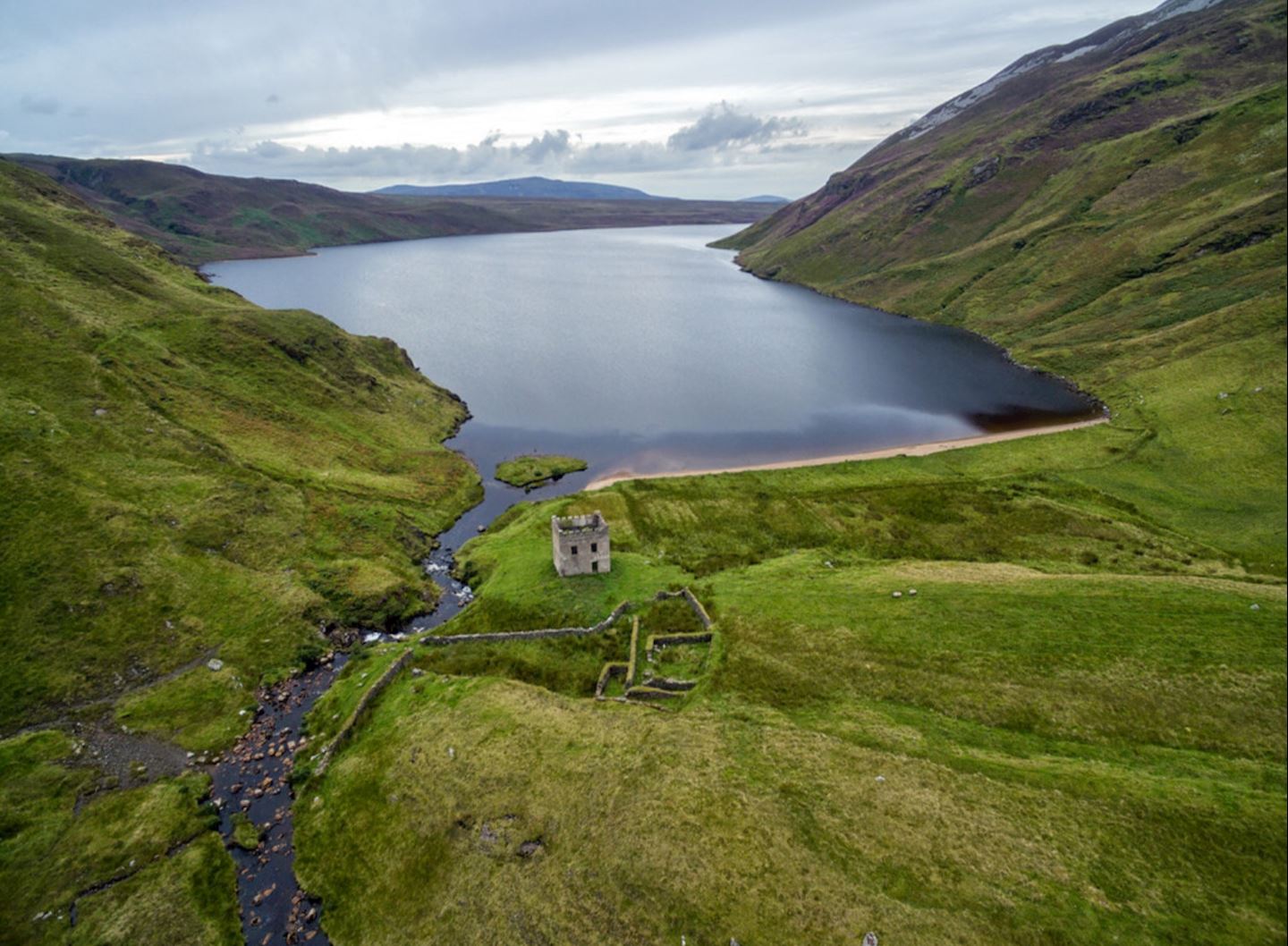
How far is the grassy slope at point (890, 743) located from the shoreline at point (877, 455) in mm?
21740

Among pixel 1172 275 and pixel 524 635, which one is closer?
pixel 524 635

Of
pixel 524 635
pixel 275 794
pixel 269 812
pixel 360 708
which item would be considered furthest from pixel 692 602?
pixel 269 812

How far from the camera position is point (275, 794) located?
3934cm

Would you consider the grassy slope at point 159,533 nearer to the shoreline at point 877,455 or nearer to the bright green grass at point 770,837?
the bright green grass at point 770,837

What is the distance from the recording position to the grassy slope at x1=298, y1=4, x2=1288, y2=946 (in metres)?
25.3

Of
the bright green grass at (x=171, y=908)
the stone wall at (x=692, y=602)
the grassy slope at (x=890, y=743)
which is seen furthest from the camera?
the stone wall at (x=692, y=602)

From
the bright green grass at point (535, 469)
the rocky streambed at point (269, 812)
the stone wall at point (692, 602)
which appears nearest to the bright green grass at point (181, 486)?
the rocky streambed at point (269, 812)

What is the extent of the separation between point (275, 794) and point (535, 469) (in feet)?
185

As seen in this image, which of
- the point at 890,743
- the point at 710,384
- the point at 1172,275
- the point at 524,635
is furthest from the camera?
the point at 710,384

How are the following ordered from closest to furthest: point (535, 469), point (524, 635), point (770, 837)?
point (770, 837) < point (524, 635) < point (535, 469)

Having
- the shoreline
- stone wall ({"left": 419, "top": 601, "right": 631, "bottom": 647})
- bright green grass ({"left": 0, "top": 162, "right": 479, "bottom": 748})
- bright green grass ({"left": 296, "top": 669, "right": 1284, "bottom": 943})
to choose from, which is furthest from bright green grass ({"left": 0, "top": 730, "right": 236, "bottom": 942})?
the shoreline

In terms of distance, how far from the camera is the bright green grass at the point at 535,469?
3484 inches

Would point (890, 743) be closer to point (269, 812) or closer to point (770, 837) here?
point (770, 837)

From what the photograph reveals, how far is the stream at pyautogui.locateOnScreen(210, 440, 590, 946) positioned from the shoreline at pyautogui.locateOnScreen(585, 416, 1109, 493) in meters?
32.9
